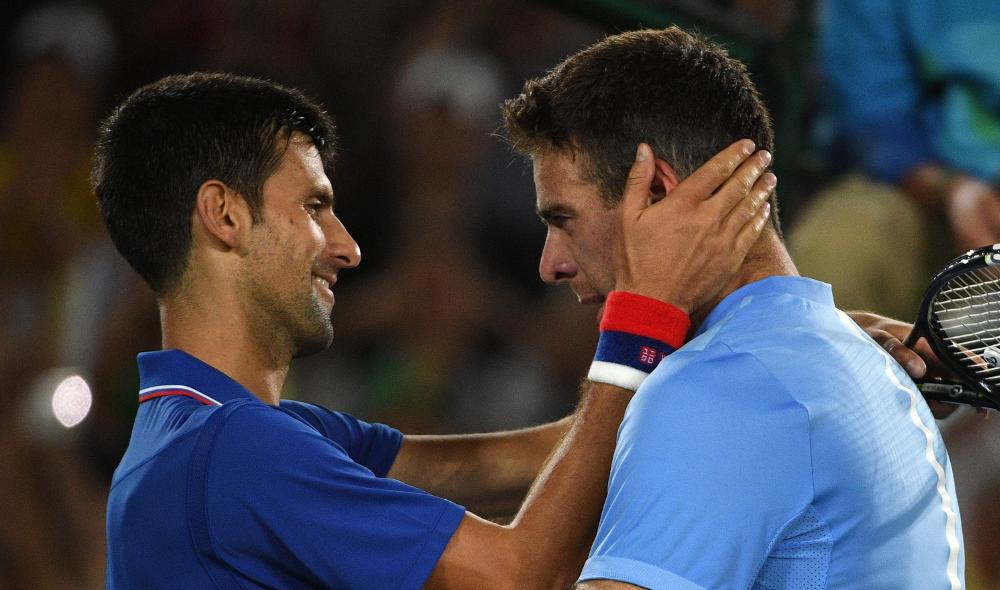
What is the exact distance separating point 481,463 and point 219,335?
0.55m

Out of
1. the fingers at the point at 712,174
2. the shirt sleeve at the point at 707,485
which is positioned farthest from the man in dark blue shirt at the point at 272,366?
the shirt sleeve at the point at 707,485

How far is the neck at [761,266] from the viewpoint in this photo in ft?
4.55

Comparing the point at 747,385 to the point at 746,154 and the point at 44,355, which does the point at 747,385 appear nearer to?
the point at 746,154

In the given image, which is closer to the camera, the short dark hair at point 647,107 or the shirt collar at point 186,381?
the short dark hair at point 647,107

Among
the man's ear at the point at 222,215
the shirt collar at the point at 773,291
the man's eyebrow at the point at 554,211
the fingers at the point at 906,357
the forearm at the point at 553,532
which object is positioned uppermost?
the man's ear at the point at 222,215

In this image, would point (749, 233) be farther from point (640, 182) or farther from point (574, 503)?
point (574, 503)

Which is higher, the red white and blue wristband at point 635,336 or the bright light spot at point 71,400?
the red white and blue wristband at point 635,336

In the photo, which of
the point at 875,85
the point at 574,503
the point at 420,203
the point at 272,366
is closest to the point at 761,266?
the point at 574,503

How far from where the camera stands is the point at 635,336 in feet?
4.62

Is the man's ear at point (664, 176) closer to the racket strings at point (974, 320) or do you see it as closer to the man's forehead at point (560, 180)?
the man's forehead at point (560, 180)

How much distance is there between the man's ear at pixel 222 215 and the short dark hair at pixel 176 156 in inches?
0.4

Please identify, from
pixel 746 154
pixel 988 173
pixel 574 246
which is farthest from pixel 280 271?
pixel 988 173

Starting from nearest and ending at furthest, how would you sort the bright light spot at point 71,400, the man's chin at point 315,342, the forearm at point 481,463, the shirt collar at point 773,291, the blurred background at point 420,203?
the shirt collar at point 773,291 → the man's chin at point 315,342 → the forearm at point 481,463 → the blurred background at point 420,203 → the bright light spot at point 71,400

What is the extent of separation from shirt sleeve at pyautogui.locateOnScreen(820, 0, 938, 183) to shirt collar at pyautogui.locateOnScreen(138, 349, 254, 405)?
2.79 meters
